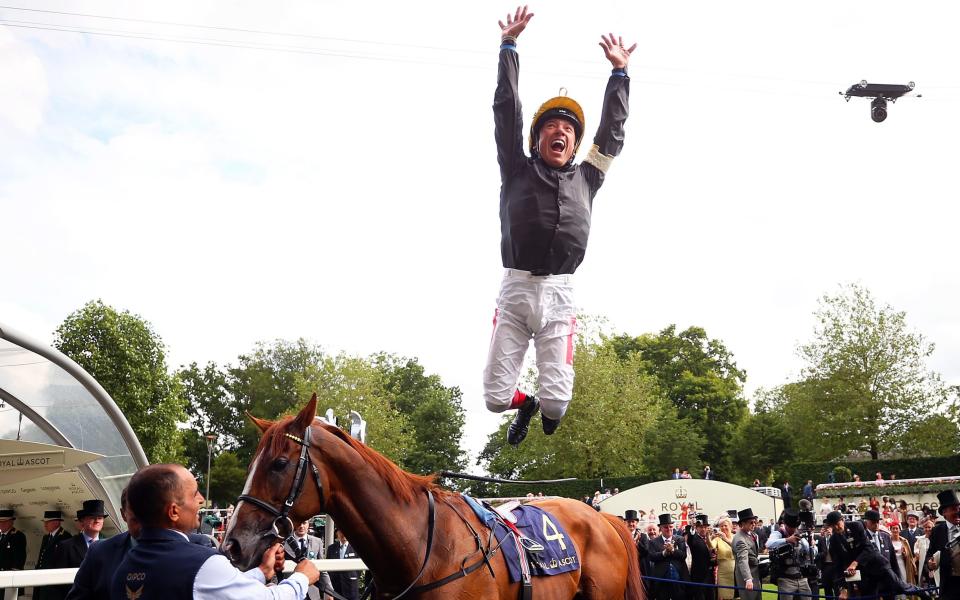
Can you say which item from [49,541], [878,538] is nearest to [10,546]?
[49,541]

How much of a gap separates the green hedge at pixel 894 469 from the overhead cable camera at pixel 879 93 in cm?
2272

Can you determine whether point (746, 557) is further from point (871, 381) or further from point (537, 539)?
point (871, 381)

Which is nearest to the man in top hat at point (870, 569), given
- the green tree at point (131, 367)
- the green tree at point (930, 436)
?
the green tree at point (930, 436)

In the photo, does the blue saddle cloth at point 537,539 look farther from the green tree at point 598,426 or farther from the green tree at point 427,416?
the green tree at point 427,416

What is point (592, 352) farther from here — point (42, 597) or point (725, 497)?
point (42, 597)

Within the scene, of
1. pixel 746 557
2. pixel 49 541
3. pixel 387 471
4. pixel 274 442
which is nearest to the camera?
pixel 274 442

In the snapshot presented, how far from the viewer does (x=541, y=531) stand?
19.1 ft

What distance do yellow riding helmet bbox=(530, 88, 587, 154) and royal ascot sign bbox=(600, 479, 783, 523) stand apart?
17.1 meters

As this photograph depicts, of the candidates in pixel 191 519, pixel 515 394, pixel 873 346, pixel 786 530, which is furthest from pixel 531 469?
pixel 191 519

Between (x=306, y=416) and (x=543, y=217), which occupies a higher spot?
(x=543, y=217)

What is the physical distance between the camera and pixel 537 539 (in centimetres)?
570

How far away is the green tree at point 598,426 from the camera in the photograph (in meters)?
36.2

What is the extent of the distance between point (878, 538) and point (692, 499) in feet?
28.4

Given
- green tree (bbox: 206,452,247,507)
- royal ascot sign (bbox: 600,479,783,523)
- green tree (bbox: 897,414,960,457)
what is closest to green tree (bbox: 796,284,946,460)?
green tree (bbox: 897,414,960,457)
